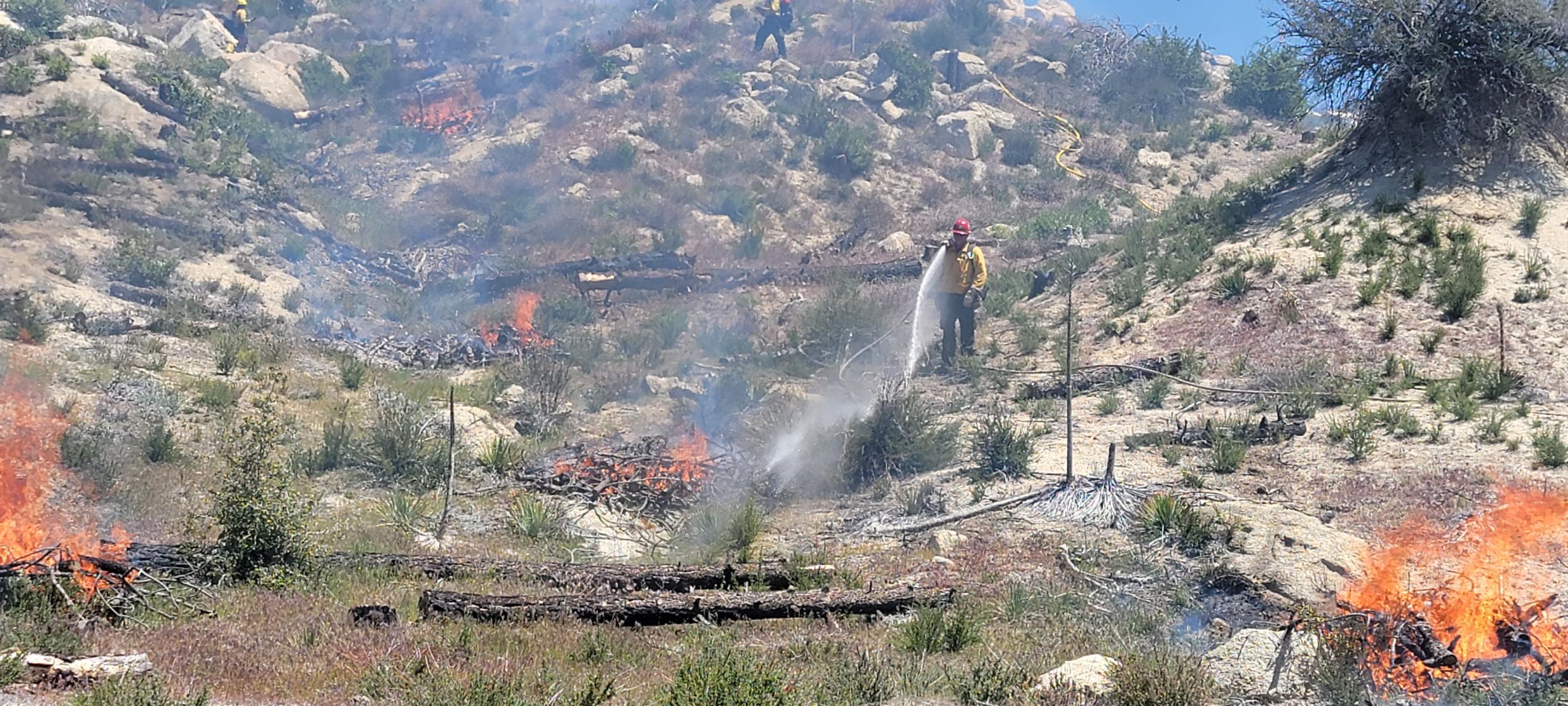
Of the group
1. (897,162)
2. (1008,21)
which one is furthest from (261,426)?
(1008,21)

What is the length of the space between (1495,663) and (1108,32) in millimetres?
36055

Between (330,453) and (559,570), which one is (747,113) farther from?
(559,570)

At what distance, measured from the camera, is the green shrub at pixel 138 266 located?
1730 cm

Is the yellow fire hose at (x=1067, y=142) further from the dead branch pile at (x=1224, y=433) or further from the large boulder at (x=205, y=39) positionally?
the large boulder at (x=205, y=39)

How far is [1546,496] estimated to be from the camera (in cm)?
785

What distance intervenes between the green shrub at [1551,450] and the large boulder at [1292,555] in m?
2.03

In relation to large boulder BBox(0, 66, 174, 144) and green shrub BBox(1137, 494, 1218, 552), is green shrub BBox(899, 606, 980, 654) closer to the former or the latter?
green shrub BBox(1137, 494, 1218, 552)

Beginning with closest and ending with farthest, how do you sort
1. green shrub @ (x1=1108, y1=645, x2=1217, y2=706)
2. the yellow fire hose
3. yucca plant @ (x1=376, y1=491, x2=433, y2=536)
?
green shrub @ (x1=1108, y1=645, x2=1217, y2=706), yucca plant @ (x1=376, y1=491, x2=433, y2=536), the yellow fire hose

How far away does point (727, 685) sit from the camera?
4.58 m

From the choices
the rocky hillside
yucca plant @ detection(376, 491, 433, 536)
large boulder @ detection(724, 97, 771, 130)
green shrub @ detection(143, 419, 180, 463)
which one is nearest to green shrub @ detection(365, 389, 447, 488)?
the rocky hillside

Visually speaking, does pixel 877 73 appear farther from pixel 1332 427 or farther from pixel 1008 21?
pixel 1332 427

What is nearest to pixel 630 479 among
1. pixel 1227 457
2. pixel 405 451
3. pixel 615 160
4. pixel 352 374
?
pixel 405 451

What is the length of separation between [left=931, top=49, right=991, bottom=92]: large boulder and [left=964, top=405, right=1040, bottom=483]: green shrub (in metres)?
26.8

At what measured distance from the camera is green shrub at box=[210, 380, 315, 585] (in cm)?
720
